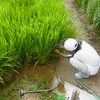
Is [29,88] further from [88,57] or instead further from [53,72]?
[88,57]

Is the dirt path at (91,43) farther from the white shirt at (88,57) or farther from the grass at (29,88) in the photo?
the grass at (29,88)

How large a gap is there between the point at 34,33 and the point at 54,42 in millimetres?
376

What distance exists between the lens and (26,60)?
1.86 metres

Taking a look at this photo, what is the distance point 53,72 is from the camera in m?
1.84

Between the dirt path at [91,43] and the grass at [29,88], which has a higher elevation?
the dirt path at [91,43]

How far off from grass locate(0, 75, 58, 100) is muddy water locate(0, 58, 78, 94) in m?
0.12

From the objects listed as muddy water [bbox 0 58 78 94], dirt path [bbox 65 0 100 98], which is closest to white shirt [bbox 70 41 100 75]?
dirt path [bbox 65 0 100 98]

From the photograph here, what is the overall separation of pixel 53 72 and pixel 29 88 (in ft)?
1.73

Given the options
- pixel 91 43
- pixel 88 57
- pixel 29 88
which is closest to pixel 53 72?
pixel 29 88

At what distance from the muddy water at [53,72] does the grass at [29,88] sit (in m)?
0.12

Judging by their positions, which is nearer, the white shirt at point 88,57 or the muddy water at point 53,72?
the white shirt at point 88,57

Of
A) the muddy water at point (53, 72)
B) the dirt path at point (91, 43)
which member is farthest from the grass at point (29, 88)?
the dirt path at point (91, 43)

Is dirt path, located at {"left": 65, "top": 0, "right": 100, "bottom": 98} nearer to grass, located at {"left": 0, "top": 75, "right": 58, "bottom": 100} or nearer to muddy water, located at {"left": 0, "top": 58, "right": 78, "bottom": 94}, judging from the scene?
muddy water, located at {"left": 0, "top": 58, "right": 78, "bottom": 94}

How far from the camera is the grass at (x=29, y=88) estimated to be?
1413 millimetres
